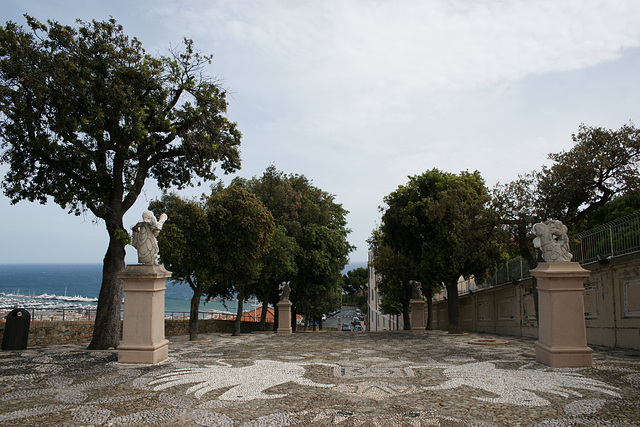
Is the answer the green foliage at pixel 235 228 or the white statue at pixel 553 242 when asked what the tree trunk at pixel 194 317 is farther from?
the white statue at pixel 553 242

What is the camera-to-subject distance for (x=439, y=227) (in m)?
18.1

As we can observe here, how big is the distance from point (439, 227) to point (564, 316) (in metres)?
10.3

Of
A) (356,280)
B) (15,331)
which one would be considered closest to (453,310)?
(15,331)

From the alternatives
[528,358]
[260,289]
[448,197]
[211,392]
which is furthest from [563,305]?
[260,289]

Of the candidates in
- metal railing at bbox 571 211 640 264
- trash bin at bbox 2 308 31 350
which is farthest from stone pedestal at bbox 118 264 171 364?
metal railing at bbox 571 211 640 264

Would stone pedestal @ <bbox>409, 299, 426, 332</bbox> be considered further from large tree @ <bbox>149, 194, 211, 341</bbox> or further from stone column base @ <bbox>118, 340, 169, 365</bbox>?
stone column base @ <bbox>118, 340, 169, 365</bbox>

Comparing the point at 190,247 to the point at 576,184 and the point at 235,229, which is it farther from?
the point at 576,184

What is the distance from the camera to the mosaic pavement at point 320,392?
15.9 ft

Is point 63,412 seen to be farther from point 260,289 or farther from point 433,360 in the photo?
point 260,289

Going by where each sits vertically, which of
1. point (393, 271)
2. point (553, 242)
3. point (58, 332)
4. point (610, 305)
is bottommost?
point (58, 332)

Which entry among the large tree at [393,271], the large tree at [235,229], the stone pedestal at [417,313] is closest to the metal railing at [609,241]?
the stone pedestal at [417,313]

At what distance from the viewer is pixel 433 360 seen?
30.7 feet

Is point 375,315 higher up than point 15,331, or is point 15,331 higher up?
point 15,331

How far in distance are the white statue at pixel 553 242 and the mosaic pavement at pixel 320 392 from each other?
6.47 ft
